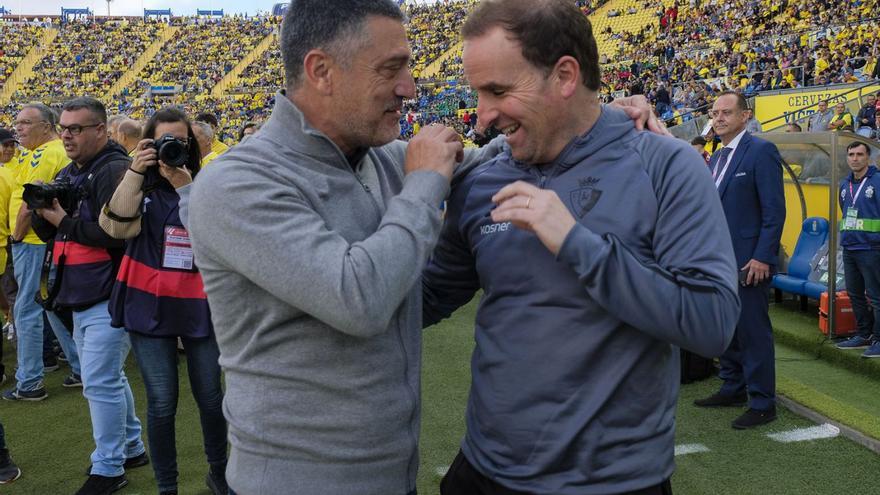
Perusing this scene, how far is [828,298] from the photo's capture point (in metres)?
6.32

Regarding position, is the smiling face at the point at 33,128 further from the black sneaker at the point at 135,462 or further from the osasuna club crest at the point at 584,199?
the osasuna club crest at the point at 584,199

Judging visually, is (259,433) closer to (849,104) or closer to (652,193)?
(652,193)

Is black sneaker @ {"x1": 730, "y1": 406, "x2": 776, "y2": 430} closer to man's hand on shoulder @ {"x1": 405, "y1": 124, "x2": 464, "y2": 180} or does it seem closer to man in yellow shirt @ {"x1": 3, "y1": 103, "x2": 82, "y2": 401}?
man's hand on shoulder @ {"x1": 405, "y1": 124, "x2": 464, "y2": 180}

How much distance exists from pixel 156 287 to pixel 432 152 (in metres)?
2.25

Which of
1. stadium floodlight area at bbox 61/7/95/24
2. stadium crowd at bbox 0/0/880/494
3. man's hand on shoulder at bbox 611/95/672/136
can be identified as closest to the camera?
man's hand on shoulder at bbox 611/95/672/136

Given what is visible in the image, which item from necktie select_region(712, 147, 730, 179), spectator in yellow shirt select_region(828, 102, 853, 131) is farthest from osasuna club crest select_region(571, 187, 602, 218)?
spectator in yellow shirt select_region(828, 102, 853, 131)

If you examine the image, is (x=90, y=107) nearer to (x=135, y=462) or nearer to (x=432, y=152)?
(x=135, y=462)

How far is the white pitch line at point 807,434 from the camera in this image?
13.7ft

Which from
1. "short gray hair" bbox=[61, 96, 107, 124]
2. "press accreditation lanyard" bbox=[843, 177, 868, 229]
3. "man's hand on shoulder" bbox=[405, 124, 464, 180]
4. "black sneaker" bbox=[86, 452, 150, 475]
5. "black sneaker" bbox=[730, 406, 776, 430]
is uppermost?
"short gray hair" bbox=[61, 96, 107, 124]

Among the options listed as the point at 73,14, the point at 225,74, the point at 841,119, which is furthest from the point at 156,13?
the point at 841,119

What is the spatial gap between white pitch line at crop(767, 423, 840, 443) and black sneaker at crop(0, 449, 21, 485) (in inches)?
165

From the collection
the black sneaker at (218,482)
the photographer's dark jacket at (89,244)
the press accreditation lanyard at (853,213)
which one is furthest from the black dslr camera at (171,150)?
the press accreditation lanyard at (853,213)

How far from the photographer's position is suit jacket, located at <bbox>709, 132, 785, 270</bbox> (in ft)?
15.1

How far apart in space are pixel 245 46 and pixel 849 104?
42.9 meters
